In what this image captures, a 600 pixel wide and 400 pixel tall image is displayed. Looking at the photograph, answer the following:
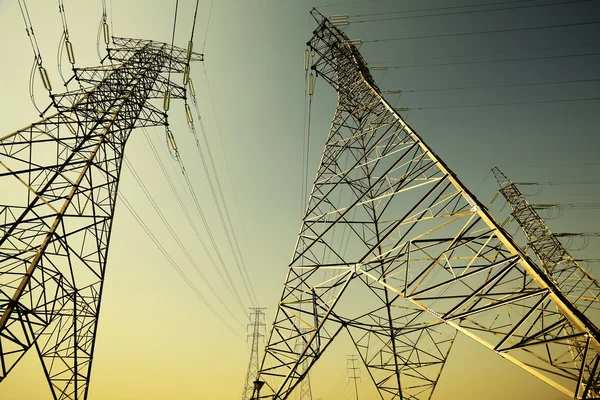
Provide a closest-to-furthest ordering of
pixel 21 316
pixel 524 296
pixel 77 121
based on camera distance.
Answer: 1. pixel 524 296
2. pixel 21 316
3. pixel 77 121

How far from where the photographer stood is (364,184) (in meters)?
11.3

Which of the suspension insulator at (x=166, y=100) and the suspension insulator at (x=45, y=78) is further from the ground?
the suspension insulator at (x=166, y=100)

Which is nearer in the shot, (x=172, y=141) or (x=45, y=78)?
(x=45, y=78)

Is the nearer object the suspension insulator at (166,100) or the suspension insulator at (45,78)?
the suspension insulator at (45,78)

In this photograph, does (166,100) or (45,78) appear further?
(166,100)

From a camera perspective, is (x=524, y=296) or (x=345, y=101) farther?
(x=345, y=101)

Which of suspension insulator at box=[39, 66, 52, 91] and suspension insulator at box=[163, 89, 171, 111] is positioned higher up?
suspension insulator at box=[163, 89, 171, 111]

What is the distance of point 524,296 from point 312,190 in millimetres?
6745

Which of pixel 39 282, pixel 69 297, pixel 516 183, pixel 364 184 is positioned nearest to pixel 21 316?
pixel 39 282

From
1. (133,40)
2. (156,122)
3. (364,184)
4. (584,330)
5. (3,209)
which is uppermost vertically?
(133,40)

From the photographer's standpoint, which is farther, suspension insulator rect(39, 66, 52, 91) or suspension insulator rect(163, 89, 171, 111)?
suspension insulator rect(163, 89, 171, 111)

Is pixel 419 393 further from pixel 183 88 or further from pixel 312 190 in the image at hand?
pixel 183 88

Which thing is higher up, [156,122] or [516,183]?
A: [516,183]

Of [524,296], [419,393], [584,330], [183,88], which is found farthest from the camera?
[183,88]
